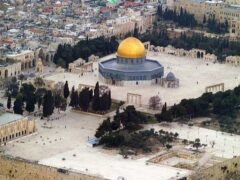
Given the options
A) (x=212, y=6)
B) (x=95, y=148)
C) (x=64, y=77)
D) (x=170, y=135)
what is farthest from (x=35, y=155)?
(x=212, y=6)

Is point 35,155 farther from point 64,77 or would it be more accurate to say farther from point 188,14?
point 188,14

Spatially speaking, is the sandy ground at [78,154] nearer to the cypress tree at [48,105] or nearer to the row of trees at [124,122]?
the cypress tree at [48,105]

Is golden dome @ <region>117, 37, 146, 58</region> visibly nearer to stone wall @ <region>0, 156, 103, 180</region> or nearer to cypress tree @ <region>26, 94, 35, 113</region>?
cypress tree @ <region>26, 94, 35, 113</region>

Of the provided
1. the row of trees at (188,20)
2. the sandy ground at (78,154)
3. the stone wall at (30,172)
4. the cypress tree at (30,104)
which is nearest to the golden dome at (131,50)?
the cypress tree at (30,104)

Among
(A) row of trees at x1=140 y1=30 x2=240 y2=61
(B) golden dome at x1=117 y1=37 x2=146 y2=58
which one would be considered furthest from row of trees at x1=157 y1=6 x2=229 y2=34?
(B) golden dome at x1=117 y1=37 x2=146 y2=58

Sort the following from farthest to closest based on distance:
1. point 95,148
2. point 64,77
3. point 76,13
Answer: point 76,13, point 64,77, point 95,148
